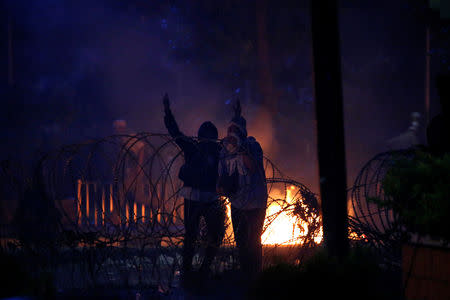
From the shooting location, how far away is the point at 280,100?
13.9 metres

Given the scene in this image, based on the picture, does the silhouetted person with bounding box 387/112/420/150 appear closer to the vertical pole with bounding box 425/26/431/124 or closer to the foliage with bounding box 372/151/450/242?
the vertical pole with bounding box 425/26/431/124

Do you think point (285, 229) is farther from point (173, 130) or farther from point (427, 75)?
point (427, 75)

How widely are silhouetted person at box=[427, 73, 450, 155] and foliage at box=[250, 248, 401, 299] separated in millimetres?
1053

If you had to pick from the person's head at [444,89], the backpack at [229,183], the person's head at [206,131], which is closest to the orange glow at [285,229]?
the backpack at [229,183]

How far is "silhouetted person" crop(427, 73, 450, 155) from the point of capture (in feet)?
11.6

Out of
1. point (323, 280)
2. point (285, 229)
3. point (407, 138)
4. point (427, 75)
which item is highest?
point (427, 75)

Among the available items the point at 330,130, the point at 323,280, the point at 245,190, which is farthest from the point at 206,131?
the point at 323,280

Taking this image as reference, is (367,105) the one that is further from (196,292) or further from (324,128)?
(324,128)

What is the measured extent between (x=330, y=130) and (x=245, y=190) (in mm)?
2175

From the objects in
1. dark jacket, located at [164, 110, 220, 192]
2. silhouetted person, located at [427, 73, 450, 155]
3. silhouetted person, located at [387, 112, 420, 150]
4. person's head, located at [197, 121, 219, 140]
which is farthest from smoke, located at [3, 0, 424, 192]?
silhouetted person, located at [427, 73, 450, 155]

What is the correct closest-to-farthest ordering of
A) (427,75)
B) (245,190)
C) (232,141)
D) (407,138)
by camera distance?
(245,190) → (232,141) → (427,75) → (407,138)

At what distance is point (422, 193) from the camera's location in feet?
10.1

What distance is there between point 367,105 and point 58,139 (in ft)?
30.3

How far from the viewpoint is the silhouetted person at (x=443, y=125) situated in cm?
355
